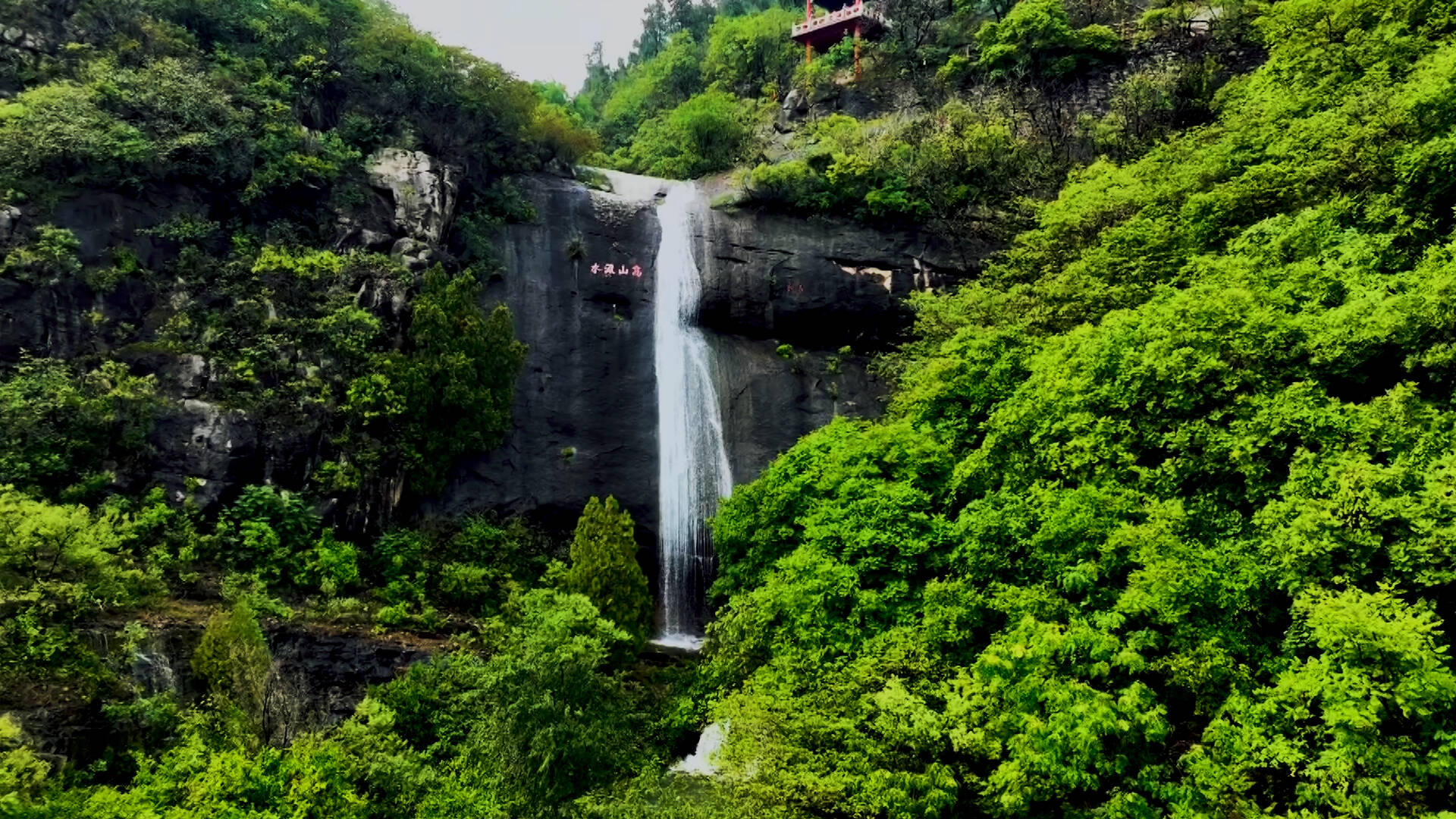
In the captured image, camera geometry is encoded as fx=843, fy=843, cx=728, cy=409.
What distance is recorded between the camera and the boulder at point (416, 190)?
2138cm

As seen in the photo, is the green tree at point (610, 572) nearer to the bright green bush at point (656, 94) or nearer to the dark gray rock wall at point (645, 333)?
the dark gray rock wall at point (645, 333)

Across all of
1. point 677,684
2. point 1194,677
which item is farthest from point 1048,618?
point 677,684

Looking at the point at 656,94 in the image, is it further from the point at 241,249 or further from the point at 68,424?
Answer: the point at 68,424

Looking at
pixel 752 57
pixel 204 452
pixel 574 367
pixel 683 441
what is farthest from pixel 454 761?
pixel 752 57

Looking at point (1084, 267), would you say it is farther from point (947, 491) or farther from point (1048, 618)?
point (1048, 618)

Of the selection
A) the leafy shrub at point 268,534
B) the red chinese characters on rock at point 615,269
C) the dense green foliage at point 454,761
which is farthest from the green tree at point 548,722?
the red chinese characters on rock at point 615,269

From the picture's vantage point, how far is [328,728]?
12.0 metres

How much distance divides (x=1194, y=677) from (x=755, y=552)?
22.5ft

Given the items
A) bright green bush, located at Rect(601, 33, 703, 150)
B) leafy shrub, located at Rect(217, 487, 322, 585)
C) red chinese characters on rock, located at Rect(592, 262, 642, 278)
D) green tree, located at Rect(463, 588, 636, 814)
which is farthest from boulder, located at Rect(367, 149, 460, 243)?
bright green bush, located at Rect(601, 33, 703, 150)

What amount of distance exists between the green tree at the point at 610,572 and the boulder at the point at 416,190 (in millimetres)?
9683

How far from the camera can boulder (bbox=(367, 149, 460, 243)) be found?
21.4 meters

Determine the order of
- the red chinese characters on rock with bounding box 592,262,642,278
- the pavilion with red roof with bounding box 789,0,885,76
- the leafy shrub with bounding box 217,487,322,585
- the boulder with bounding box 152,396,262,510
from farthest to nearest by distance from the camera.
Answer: the pavilion with red roof with bounding box 789,0,885,76 < the red chinese characters on rock with bounding box 592,262,642,278 < the boulder with bounding box 152,396,262,510 < the leafy shrub with bounding box 217,487,322,585

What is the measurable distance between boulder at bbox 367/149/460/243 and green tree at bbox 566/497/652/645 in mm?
9683

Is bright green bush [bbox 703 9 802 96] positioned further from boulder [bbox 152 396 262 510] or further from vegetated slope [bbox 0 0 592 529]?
boulder [bbox 152 396 262 510]
